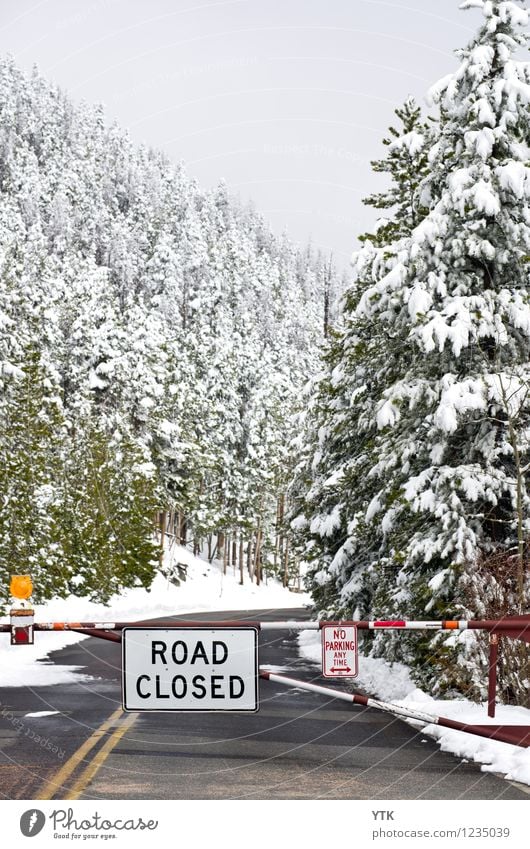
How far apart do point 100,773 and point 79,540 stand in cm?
2458

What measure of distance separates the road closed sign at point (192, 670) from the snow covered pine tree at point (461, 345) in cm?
610

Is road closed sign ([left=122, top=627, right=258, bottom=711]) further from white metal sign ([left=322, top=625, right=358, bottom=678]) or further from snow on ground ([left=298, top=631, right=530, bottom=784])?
snow on ground ([left=298, top=631, right=530, bottom=784])

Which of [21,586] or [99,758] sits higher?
[21,586]

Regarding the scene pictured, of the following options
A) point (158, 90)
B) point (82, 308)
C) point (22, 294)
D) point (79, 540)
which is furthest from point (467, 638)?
point (82, 308)

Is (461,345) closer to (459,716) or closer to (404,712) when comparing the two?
(459,716)

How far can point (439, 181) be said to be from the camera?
14117mm

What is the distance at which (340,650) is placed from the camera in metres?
6.96

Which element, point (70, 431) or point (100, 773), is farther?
point (70, 431)

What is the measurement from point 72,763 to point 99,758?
363 mm

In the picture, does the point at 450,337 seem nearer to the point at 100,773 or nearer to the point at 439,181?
the point at 439,181

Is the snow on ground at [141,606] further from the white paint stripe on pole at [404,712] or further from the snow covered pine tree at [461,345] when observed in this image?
the white paint stripe on pole at [404,712]

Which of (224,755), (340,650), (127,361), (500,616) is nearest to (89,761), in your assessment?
(224,755)

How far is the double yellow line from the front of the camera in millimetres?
7047

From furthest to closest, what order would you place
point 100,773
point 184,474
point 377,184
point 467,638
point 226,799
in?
point 184,474
point 377,184
point 467,638
point 100,773
point 226,799
